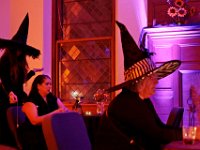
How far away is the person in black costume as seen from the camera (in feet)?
6.61

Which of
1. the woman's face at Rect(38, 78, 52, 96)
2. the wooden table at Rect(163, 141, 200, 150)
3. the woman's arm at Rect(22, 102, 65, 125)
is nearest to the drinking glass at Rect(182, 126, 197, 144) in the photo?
the wooden table at Rect(163, 141, 200, 150)

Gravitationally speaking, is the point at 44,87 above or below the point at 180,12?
below

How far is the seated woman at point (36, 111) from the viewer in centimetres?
348

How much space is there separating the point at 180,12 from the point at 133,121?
294 cm

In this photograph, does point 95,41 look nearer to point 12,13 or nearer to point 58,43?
point 58,43

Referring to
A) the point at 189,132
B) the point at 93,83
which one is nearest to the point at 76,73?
the point at 93,83

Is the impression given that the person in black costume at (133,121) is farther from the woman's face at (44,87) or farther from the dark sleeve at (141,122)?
the woman's face at (44,87)

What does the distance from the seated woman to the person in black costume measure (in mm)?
1478

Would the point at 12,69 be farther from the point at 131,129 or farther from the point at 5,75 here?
the point at 131,129

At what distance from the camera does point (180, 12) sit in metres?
4.68

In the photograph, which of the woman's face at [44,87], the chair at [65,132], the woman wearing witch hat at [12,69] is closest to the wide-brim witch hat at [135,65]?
the chair at [65,132]

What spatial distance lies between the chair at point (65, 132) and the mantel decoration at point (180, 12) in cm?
266

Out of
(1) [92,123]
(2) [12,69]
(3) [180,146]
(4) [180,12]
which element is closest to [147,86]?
(3) [180,146]

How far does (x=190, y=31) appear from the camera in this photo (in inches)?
180
